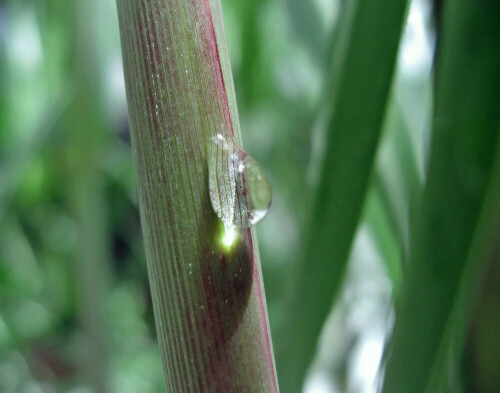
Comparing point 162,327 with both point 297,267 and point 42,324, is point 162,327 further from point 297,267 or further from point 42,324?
point 42,324

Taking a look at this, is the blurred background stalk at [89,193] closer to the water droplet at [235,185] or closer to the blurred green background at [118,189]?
the blurred green background at [118,189]

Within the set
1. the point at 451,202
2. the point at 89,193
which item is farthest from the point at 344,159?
the point at 89,193

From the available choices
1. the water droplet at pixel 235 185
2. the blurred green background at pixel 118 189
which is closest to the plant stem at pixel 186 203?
the water droplet at pixel 235 185

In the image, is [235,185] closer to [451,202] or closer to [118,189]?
[451,202]

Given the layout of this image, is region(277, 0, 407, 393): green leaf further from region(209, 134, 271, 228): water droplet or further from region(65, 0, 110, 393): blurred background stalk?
region(65, 0, 110, 393): blurred background stalk

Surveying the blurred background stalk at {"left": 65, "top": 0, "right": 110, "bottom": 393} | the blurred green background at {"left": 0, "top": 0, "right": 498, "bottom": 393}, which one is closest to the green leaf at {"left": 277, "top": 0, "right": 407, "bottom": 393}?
the blurred green background at {"left": 0, "top": 0, "right": 498, "bottom": 393}

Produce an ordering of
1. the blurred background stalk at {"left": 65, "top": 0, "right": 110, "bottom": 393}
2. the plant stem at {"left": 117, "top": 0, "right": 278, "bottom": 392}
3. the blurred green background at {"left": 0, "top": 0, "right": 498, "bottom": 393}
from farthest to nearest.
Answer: the blurred background stalk at {"left": 65, "top": 0, "right": 110, "bottom": 393} < the blurred green background at {"left": 0, "top": 0, "right": 498, "bottom": 393} < the plant stem at {"left": 117, "top": 0, "right": 278, "bottom": 392}
